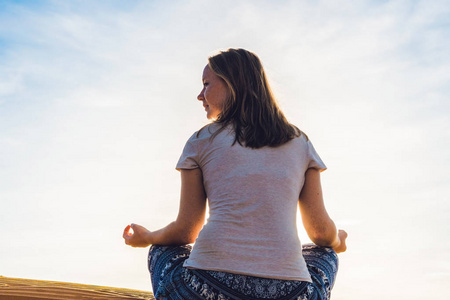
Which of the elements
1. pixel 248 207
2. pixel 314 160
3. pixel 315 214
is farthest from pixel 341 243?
pixel 248 207

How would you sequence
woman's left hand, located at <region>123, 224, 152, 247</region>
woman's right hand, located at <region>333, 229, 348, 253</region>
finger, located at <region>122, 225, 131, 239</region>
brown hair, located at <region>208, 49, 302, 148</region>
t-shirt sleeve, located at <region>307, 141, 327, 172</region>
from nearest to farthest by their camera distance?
brown hair, located at <region>208, 49, 302, 148</region> → t-shirt sleeve, located at <region>307, 141, 327, 172</region> → woman's left hand, located at <region>123, 224, 152, 247</region> → finger, located at <region>122, 225, 131, 239</region> → woman's right hand, located at <region>333, 229, 348, 253</region>

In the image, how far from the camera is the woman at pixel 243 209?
2174mm

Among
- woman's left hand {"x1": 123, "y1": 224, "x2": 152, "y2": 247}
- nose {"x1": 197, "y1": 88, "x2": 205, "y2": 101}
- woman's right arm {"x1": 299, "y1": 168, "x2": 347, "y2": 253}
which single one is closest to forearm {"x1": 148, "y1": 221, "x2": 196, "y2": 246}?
woman's left hand {"x1": 123, "y1": 224, "x2": 152, "y2": 247}

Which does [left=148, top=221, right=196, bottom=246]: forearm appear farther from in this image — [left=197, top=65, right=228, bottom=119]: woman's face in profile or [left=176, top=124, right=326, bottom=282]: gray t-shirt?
[left=197, top=65, right=228, bottom=119]: woman's face in profile

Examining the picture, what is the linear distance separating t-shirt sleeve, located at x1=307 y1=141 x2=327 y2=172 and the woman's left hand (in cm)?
98

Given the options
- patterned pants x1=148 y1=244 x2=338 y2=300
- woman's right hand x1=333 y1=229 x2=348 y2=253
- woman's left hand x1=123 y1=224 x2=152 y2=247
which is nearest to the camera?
patterned pants x1=148 y1=244 x2=338 y2=300

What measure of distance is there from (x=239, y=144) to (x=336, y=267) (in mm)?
941

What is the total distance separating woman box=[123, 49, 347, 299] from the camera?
7.13 ft

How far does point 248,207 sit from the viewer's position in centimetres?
225

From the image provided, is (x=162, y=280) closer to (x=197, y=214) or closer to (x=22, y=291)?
(x=197, y=214)

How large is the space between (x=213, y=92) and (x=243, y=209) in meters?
0.84

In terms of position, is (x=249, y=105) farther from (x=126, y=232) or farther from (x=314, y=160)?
(x=126, y=232)

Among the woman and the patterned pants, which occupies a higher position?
the woman

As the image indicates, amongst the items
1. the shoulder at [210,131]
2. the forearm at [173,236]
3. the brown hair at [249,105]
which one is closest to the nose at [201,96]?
the brown hair at [249,105]
